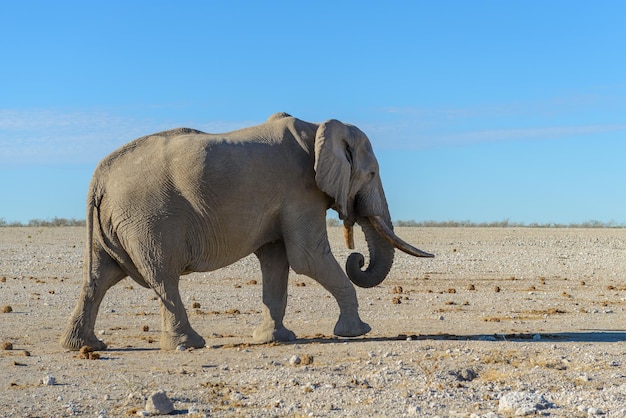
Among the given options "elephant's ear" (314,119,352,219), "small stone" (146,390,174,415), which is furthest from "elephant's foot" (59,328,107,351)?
Result: "small stone" (146,390,174,415)

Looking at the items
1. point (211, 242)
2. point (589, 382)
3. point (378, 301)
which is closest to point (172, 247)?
point (211, 242)

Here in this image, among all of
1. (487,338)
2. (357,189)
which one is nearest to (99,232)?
(357,189)

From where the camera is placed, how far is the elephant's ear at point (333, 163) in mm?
12906

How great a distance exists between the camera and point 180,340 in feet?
41.0

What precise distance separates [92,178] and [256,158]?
1999mm

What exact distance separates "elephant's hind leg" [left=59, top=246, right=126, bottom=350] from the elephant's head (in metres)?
2.77

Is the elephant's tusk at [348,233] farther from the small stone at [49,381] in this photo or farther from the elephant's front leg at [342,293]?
the small stone at [49,381]

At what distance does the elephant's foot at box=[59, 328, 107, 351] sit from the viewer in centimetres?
1266

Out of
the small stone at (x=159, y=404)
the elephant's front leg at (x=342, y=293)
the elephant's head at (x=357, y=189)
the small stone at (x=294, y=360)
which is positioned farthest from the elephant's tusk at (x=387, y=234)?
the small stone at (x=159, y=404)

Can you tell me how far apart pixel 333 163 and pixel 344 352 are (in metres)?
2.45

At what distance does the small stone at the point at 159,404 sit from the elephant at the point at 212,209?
12.3 feet

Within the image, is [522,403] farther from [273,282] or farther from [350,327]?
[273,282]

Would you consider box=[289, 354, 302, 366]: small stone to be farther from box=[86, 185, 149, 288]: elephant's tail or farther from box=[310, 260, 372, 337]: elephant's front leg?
box=[86, 185, 149, 288]: elephant's tail

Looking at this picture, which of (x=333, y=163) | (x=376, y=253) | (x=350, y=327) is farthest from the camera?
(x=376, y=253)
